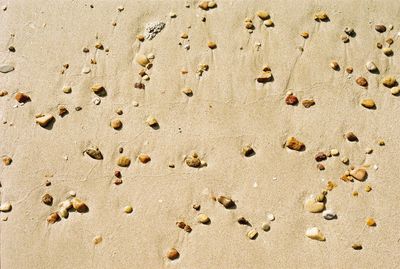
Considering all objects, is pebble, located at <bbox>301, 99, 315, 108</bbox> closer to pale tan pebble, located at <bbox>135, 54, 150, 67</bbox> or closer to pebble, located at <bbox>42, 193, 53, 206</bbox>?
pale tan pebble, located at <bbox>135, 54, 150, 67</bbox>

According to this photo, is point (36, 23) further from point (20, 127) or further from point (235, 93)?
point (235, 93)

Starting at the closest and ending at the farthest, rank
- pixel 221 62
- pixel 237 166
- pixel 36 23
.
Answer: pixel 237 166 < pixel 221 62 < pixel 36 23

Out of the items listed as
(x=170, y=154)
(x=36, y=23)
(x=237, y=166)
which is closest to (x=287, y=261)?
(x=237, y=166)

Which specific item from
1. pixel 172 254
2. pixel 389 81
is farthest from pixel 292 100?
pixel 172 254

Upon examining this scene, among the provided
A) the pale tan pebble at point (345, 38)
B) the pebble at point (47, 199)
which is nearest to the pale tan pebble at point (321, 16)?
the pale tan pebble at point (345, 38)

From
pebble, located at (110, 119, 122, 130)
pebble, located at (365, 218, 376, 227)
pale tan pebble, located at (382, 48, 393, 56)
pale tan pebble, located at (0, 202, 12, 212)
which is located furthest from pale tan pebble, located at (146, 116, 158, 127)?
pale tan pebble, located at (382, 48, 393, 56)

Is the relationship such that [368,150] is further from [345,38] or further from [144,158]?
[144,158]

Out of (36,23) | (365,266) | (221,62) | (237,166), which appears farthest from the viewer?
(36,23)

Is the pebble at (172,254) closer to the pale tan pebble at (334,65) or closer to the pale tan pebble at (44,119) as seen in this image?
the pale tan pebble at (44,119)

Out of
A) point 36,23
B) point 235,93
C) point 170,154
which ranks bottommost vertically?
point 170,154
